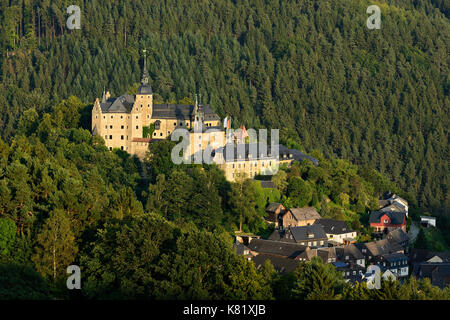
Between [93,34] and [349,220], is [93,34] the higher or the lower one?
the higher one

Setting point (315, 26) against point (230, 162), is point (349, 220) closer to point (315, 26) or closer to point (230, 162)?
point (230, 162)

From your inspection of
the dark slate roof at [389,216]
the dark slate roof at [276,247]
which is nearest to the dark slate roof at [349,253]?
the dark slate roof at [276,247]

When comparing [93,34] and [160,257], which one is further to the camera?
[93,34]

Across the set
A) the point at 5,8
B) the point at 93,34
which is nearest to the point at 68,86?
the point at 93,34

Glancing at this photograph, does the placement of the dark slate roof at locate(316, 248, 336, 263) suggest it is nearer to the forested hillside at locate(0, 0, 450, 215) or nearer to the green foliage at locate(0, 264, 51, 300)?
the green foliage at locate(0, 264, 51, 300)

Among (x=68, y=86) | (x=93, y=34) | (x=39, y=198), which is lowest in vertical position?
(x=39, y=198)

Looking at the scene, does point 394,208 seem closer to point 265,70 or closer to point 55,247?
point 55,247

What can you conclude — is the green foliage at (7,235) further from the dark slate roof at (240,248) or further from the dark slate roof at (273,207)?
the dark slate roof at (273,207)
